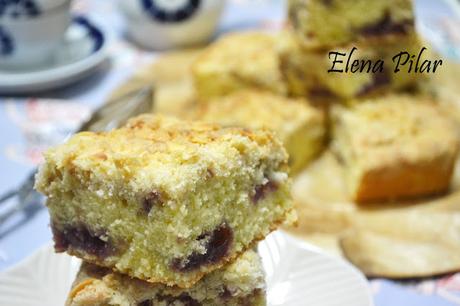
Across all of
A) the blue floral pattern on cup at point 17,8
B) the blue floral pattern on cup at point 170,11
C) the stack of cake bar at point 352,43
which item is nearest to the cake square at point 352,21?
the stack of cake bar at point 352,43

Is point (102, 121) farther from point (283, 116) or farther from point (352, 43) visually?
point (352, 43)

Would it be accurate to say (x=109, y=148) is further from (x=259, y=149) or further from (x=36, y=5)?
(x=36, y=5)

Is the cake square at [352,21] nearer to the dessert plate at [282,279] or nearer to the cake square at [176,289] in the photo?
the dessert plate at [282,279]

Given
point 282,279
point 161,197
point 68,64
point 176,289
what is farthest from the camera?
point 68,64

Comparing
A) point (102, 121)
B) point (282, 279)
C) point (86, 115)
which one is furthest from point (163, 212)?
point (86, 115)

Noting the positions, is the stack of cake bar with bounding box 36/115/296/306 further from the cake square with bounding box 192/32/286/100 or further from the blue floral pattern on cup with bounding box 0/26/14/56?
the blue floral pattern on cup with bounding box 0/26/14/56
